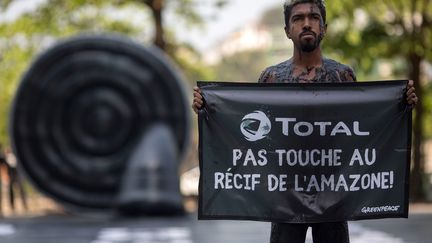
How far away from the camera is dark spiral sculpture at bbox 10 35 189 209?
20.4 meters

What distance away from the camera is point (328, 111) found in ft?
17.1

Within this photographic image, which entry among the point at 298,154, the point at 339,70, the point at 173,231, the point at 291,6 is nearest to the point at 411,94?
the point at 339,70

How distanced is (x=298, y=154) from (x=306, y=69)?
0.43 metres

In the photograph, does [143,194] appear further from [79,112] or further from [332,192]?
[332,192]

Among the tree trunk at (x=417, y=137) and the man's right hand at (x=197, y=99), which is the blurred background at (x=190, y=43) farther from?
the man's right hand at (x=197, y=99)

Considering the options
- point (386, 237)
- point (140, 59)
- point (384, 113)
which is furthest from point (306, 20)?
point (140, 59)

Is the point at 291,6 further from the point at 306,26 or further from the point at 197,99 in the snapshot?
the point at 197,99

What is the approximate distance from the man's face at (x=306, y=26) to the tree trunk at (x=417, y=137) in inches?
828

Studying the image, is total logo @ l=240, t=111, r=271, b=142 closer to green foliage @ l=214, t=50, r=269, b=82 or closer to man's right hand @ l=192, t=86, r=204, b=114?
man's right hand @ l=192, t=86, r=204, b=114

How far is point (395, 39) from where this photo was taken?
85.4 ft

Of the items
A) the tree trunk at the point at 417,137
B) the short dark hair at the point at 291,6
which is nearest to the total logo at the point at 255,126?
the short dark hair at the point at 291,6

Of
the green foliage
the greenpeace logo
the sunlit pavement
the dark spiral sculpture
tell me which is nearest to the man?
the greenpeace logo

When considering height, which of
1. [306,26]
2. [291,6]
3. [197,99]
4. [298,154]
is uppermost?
[291,6]

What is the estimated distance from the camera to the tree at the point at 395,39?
83.5ft
